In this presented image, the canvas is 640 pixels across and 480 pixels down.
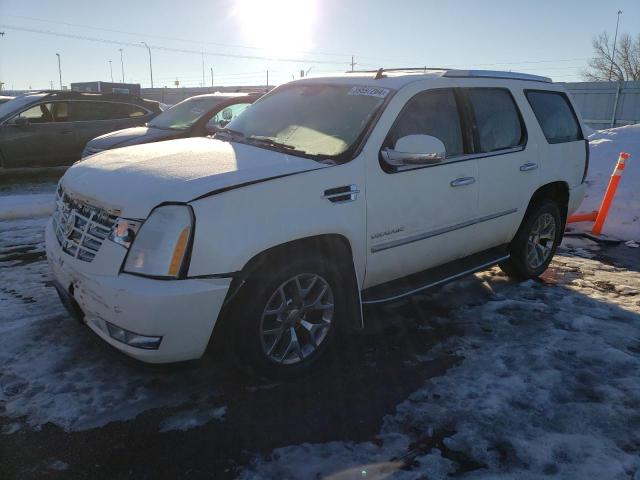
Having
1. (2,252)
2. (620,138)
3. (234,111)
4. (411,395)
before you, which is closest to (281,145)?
(411,395)

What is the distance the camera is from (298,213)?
9.75 ft

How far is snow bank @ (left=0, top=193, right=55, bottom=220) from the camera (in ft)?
23.9

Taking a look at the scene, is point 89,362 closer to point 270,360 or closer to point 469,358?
point 270,360

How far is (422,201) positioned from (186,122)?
6009mm

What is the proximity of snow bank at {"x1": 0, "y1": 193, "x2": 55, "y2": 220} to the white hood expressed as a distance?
450 cm

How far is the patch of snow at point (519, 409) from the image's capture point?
2.57 m

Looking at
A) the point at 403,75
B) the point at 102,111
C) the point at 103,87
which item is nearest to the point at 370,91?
the point at 403,75

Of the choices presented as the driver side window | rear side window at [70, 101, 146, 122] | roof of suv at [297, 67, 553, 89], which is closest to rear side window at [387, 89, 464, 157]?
roof of suv at [297, 67, 553, 89]

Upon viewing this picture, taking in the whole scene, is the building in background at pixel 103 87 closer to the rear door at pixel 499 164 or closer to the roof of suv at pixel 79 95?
the roof of suv at pixel 79 95

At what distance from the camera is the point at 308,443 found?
8.94ft

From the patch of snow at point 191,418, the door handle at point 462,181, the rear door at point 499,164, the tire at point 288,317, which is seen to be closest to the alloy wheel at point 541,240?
the rear door at point 499,164

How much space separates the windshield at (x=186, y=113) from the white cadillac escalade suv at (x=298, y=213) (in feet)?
14.9

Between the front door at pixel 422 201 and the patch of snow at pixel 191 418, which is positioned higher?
the front door at pixel 422 201

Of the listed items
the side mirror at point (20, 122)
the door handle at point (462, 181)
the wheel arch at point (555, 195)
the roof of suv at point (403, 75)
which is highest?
the roof of suv at point (403, 75)
